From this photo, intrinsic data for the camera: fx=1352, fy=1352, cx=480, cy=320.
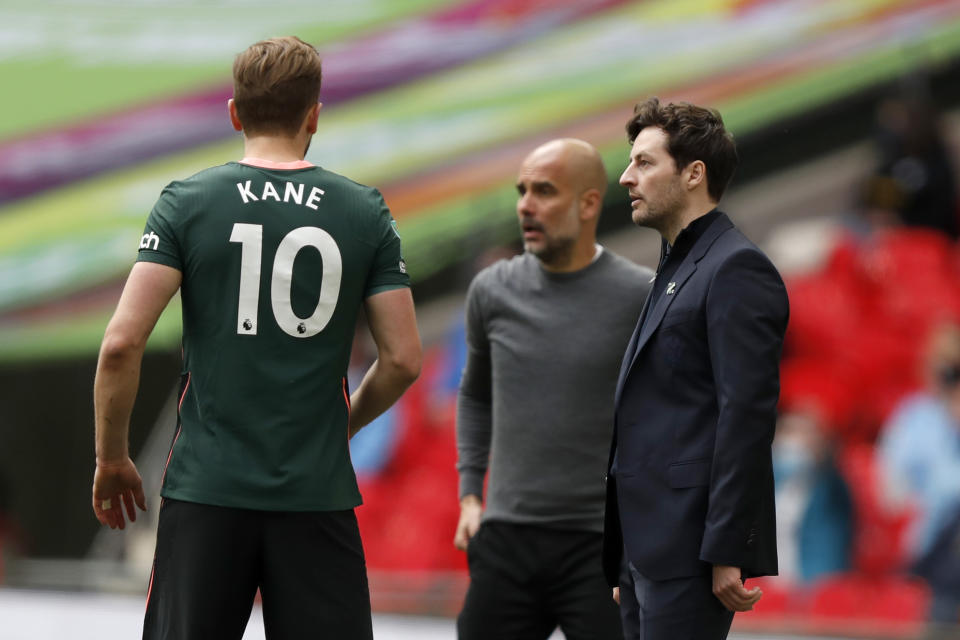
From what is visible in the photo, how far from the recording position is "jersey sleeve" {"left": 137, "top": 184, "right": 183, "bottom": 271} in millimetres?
Result: 2469

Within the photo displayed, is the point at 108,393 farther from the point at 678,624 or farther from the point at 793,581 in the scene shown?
the point at 793,581

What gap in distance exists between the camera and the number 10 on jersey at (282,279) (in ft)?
8.11

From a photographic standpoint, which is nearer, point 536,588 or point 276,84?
point 276,84

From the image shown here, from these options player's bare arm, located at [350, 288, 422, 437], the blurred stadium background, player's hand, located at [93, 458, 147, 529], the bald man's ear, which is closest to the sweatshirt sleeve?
the bald man's ear

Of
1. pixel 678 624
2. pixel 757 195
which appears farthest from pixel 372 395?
pixel 757 195

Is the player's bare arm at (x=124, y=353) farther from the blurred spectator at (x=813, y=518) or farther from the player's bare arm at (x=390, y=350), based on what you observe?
the blurred spectator at (x=813, y=518)

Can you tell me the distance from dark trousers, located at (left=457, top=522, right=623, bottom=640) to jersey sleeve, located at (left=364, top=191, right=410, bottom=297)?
0.93 metres

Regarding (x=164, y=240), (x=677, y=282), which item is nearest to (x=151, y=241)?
(x=164, y=240)

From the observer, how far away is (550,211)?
3.37 meters

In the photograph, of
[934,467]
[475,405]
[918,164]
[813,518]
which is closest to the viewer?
[475,405]

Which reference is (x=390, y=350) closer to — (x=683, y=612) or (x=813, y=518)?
(x=683, y=612)

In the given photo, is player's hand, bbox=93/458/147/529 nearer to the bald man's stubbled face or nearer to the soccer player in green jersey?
the soccer player in green jersey

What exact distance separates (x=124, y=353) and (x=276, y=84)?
22.5 inches

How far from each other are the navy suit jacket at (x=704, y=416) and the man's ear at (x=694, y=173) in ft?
0.28
